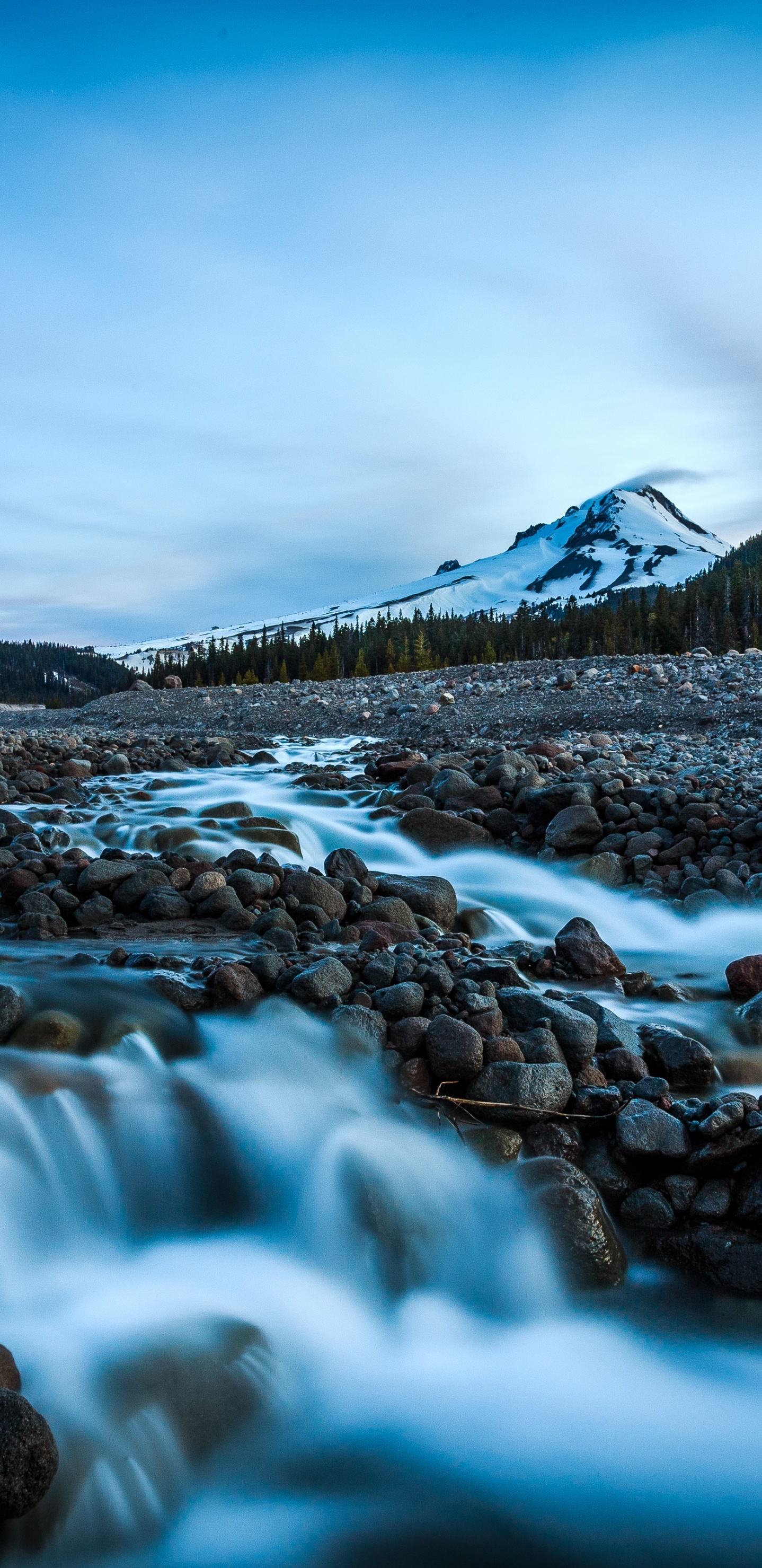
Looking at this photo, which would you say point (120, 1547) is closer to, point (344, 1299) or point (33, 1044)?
point (344, 1299)

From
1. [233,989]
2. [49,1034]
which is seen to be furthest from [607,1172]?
[49,1034]

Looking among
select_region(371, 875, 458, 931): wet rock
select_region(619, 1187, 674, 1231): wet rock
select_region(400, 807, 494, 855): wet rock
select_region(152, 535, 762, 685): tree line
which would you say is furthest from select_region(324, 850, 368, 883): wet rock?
select_region(152, 535, 762, 685): tree line

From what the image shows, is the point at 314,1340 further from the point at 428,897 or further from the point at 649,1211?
the point at 428,897

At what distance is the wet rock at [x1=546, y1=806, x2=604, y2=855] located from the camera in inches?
401

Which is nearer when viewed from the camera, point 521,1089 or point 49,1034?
point 521,1089

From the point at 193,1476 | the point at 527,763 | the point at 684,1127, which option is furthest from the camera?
the point at 527,763

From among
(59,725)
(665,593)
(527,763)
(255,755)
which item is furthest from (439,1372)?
(665,593)

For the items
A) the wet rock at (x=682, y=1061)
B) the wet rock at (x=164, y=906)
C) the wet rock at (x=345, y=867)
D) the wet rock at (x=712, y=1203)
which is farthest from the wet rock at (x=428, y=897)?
the wet rock at (x=712, y=1203)

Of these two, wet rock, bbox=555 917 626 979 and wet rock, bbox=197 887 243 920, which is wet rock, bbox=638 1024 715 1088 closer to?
wet rock, bbox=555 917 626 979

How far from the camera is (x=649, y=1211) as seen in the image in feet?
13.5

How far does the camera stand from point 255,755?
18078 mm

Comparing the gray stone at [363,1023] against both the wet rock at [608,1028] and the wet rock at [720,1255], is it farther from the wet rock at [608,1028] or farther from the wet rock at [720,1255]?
the wet rock at [720,1255]

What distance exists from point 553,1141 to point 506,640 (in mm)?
85897

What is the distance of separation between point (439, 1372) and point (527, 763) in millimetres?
9047
